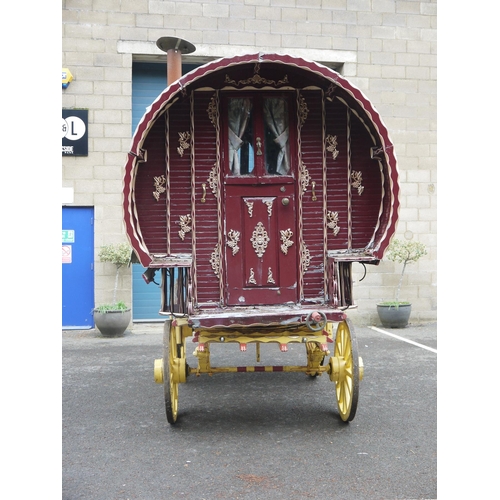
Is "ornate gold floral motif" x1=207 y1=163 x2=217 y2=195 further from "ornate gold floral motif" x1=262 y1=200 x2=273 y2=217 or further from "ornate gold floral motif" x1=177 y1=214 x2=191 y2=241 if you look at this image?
"ornate gold floral motif" x1=262 y1=200 x2=273 y2=217

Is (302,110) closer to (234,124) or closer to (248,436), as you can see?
(234,124)

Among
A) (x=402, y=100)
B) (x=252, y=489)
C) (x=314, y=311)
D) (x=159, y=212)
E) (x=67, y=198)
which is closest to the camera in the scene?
(x=252, y=489)

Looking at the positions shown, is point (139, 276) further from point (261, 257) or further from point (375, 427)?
point (375, 427)

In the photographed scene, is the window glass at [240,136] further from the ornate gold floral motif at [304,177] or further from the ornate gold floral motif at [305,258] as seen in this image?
the ornate gold floral motif at [305,258]

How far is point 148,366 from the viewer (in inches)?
285

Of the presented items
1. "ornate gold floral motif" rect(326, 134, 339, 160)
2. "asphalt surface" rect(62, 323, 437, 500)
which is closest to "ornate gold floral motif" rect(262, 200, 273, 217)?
"ornate gold floral motif" rect(326, 134, 339, 160)

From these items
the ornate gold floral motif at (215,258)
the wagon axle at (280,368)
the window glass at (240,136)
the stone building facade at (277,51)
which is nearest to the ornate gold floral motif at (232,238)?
the ornate gold floral motif at (215,258)

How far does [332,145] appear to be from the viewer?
17.3 feet

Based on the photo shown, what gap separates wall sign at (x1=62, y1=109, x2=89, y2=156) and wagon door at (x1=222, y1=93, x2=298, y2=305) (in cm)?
524

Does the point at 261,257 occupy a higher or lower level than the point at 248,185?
lower

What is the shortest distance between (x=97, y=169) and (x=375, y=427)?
700 cm

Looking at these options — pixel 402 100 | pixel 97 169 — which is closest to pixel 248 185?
pixel 97 169

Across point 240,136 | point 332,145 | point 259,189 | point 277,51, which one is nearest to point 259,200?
point 259,189

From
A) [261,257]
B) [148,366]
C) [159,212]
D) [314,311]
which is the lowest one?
[148,366]
